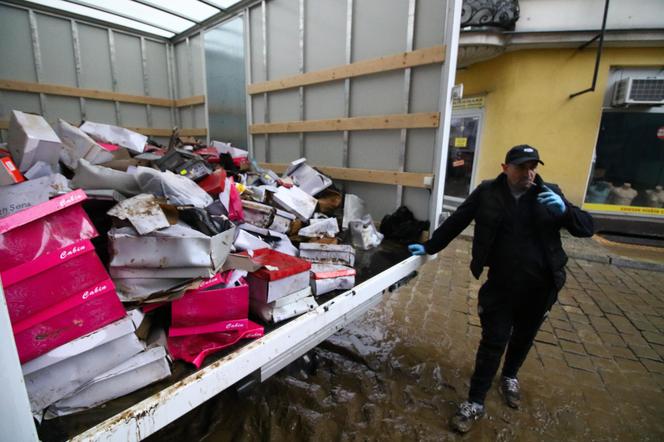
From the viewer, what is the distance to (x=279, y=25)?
3.25 m

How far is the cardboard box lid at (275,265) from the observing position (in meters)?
1.38

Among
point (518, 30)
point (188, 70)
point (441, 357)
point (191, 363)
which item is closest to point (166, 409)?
point (191, 363)

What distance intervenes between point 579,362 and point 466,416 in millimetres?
1367

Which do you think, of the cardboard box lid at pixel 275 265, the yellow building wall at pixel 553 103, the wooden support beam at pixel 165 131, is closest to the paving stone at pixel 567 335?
the cardboard box lid at pixel 275 265

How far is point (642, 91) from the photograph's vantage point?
5320mm

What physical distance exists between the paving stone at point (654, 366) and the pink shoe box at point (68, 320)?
370 centimetres

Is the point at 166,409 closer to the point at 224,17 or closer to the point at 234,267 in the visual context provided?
the point at 234,267

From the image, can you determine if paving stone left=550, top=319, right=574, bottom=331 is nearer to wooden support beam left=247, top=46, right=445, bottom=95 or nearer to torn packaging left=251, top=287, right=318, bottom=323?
wooden support beam left=247, top=46, right=445, bottom=95

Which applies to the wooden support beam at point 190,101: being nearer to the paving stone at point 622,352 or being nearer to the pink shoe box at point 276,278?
the pink shoe box at point 276,278

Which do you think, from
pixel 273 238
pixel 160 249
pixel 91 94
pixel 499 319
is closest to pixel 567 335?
pixel 499 319

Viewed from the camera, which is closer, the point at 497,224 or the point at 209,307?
the point at 209,307

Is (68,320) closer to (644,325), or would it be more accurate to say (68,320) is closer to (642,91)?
(644,325)

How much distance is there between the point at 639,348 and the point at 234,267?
140 inches

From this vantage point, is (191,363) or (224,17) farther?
(224,17)
